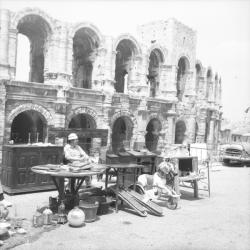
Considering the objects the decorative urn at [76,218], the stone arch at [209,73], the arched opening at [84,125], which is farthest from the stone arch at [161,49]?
the decorative urn at [76,218]

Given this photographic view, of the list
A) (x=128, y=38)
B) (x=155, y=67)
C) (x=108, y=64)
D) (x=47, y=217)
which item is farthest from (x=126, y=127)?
(x=47, y=217)

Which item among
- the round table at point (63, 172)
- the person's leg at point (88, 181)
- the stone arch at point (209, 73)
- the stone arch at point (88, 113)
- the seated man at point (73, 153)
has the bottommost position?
the person's leg at point (88, 181)

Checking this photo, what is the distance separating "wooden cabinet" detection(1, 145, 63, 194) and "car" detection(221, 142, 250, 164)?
1710 centimetres

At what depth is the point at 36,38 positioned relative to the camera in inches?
792

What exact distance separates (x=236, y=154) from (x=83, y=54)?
1456 centimetres

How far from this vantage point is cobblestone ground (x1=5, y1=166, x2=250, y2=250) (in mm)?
6707

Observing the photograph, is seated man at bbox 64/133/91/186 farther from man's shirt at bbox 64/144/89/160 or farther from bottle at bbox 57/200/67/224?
bottle at bbox 57/200/67/224

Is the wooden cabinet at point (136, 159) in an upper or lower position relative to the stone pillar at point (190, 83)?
lower

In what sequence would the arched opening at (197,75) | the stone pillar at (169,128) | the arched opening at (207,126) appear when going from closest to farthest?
the stone pillar at (169,128), the arched opening at (197,75), the arched opening at (207,126)

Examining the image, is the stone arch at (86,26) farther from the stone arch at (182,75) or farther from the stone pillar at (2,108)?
the stone arch at (182,75)

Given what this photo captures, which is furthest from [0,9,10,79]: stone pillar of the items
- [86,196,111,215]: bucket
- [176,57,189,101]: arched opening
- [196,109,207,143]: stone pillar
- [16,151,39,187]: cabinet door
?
[196,109,207,143]: stone pillar

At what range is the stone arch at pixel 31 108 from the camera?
14.7 meters

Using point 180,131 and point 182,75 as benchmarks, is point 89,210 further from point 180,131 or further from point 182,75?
point 182,75

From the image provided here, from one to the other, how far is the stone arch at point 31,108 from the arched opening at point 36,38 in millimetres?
4006
